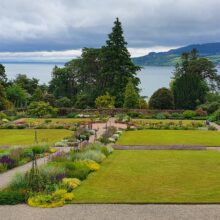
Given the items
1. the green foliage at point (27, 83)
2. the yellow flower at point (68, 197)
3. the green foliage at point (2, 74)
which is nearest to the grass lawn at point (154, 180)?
the yellow flower at point (68, 197)

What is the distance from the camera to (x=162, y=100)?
41.8 m

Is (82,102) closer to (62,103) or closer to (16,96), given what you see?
(62,103)

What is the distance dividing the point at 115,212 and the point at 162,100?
32762 millimetres

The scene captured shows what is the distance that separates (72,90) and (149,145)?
40.3 metres

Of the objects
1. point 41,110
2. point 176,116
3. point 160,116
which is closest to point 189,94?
point 176,116

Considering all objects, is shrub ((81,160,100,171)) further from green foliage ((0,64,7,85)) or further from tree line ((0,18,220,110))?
green foliage ((0,64,7,85))

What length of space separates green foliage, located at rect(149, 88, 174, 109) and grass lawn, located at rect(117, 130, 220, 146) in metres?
13.0

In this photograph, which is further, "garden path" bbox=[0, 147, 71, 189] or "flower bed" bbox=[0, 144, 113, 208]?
"garden path" bbox=[0, 147, 71, 189]

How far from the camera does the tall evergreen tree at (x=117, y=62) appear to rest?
153 feet

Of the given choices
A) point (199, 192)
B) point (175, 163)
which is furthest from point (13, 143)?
point (199, 192)

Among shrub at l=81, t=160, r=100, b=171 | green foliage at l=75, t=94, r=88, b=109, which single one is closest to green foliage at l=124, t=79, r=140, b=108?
green foliage at l=75, t=94, r=88, b=109

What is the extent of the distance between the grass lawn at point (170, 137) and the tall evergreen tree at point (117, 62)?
724 inches

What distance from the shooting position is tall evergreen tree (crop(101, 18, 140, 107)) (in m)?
46.8

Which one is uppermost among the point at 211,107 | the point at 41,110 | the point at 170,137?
the point at 41,110
